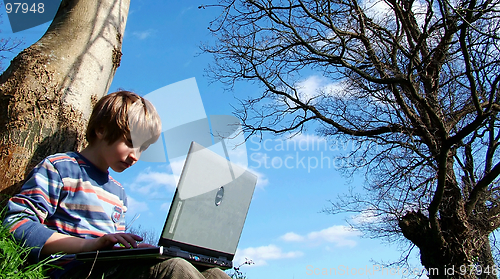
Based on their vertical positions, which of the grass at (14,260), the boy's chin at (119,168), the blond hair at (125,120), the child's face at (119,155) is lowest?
the grass at (14,260)

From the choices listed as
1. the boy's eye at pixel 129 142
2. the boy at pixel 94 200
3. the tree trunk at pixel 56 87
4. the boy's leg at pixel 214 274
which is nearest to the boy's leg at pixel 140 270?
the boy at pixel 94 200

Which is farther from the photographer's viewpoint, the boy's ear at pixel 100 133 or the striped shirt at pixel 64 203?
the boy's ear at pixel 100 133

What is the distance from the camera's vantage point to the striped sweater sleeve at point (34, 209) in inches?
56.4

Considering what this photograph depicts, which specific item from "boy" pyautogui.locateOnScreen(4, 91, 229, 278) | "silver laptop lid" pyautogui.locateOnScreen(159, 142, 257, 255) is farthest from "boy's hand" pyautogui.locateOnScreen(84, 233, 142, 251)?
"silver laptop lid" pyautogui.locateOnScreen(159, 142, 257, 255)

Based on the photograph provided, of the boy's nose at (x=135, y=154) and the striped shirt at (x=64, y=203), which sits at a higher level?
the boy's nose at (x=135, y=154)

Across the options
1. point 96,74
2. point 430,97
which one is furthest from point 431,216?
point 96,74

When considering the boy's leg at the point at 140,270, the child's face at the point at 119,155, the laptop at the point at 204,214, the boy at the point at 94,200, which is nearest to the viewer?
the boy's leg at the point at 140,270

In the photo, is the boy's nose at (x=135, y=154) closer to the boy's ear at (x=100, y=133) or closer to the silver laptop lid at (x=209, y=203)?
the boy's ear at (x=100, y=133)

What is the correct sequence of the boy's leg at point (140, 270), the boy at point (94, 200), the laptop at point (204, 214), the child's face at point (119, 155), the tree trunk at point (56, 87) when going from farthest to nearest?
the tree trunk at point (56, 87)
the child's face at point (119, 155)
the laptop at point (204, 214)
the boy at point (94, 200)
the boy's leg at point (140, 270)

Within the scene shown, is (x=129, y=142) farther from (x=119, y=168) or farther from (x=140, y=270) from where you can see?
(x=140, y=270)

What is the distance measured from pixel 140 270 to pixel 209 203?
1.58 ft

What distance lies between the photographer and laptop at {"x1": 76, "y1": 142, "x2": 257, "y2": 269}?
1.52 m

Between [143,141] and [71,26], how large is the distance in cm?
143

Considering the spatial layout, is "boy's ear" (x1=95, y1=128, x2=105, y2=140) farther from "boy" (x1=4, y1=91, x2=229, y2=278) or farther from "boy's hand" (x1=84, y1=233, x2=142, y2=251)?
"boy's hand" (x1=84, y1=233, x2=142, y2=251)
